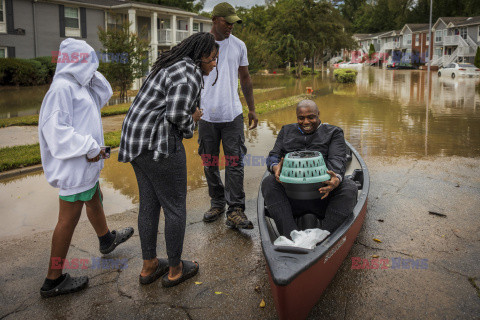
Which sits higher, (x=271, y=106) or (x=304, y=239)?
(x=271, y=106)

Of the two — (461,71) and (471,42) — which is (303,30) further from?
(471,42)

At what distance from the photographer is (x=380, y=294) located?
3.38 m

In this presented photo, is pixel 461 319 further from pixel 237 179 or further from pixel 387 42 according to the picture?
pixel 387 42

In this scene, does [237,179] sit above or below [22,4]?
below

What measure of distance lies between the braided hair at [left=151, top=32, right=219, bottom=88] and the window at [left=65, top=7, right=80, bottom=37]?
26.6m

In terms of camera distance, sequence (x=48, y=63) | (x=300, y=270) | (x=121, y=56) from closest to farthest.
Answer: (x=300, y=270), (x=121, y=56), (x=48, y=63)

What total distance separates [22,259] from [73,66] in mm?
2056

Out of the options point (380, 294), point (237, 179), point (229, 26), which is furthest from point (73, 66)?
point (380, 294)

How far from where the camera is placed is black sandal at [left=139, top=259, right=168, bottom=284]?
11.6ft

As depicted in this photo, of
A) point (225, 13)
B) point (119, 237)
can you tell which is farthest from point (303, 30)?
point (119, 237)

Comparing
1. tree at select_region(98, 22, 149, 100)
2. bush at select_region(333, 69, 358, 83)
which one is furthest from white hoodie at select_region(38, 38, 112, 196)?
bush at select_region(333, 69, 358, 83)

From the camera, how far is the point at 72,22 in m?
26.6

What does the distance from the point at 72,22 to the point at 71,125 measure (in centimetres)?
2673

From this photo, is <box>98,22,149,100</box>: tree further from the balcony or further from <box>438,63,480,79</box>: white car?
the balcony
